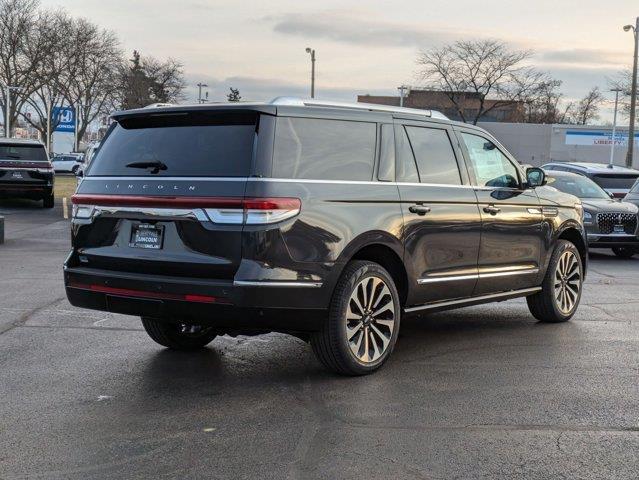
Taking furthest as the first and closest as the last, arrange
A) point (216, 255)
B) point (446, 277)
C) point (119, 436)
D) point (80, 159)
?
point (80, 159) < point (446, 277) < point (216, 255) < point (119, 436)

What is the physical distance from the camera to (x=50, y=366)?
586 cm

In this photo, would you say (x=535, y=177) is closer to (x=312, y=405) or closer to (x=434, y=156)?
(x=434, y=156)

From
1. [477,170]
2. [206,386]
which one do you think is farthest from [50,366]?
[477,170]

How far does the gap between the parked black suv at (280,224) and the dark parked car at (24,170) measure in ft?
59.2

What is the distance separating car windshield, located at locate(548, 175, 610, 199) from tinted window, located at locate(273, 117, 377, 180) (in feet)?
35.1

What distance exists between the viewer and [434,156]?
21.1ft

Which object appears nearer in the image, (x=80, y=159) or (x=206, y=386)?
(x=206, y=386)

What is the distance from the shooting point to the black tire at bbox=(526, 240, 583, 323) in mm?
7762

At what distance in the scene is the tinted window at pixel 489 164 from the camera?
6855 mm

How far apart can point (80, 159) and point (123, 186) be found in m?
23.6

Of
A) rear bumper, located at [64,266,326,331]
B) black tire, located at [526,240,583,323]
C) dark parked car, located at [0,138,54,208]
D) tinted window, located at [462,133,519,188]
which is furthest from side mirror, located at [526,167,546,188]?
dark parked car, located at [0,138,54,208]

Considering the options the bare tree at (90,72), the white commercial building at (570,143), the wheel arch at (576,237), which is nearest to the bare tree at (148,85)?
the bare tree at (90,72)

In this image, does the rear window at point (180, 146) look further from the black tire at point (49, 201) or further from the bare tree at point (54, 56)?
the bare tree at point (54, 56)

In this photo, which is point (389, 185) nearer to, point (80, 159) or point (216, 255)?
point (216, 255)
